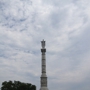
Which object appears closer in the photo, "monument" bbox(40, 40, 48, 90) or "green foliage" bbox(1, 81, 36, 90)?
"monument" bbox(40, 40, 48, 90)

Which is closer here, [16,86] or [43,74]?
[43,74]

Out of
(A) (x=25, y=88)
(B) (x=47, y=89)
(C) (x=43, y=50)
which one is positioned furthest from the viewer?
(A) (x=25, y=88)

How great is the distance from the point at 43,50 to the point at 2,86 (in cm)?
1429

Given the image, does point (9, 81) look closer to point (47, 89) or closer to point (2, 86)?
point (2, 86)

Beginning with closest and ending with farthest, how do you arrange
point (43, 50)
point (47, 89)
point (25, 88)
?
point (47, 89), point (43, 50), point (25, 88)

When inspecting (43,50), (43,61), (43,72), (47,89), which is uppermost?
(43,50)

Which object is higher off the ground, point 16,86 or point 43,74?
point 43,74

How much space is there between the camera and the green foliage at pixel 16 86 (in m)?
44.1

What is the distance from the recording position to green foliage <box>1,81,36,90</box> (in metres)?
44.1

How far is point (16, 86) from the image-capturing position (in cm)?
4491

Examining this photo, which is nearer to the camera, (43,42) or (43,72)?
(43,72)

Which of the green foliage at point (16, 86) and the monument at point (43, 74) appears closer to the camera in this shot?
the monument at point (43, 74)

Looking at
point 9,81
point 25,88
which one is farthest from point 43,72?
point 9,81

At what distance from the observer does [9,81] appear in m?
45.6
